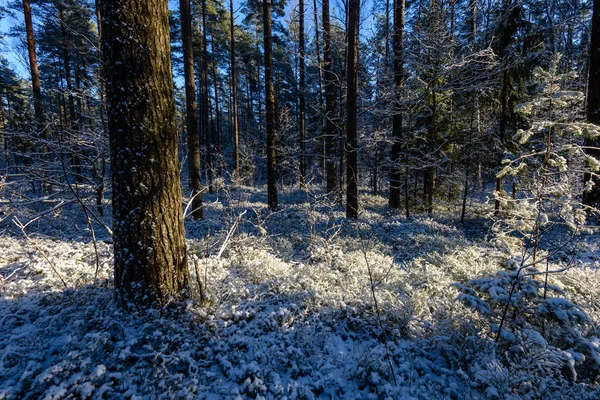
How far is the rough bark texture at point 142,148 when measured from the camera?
270 cm

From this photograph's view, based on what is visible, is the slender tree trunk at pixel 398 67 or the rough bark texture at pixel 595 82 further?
the slender tree trunk at pixel 398 67

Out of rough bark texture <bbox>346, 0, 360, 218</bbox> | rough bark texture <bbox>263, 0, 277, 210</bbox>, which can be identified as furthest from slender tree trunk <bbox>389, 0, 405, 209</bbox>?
rough bark texture <bbox>263, 0, 277, 210</bbox>

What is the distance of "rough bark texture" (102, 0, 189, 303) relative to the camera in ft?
8.85

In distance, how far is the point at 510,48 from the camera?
9.87 metres

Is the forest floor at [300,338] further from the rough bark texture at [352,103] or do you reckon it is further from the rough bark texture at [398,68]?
the rough bark texture at [398,68]

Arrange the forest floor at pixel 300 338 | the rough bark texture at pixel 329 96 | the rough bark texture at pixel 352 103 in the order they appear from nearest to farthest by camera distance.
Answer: the forest floor at pixel 300 338, the rough bark texture at pixel 352 103, the rough bark texture at pixel 329 96

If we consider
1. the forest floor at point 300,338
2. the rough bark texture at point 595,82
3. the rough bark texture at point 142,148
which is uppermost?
the rough bark texture at point 595,82

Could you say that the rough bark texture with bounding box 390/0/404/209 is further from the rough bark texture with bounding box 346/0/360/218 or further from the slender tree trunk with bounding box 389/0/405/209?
the rough bark texture with bounding box 346/0/360/218

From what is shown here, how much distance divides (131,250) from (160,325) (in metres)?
0.90

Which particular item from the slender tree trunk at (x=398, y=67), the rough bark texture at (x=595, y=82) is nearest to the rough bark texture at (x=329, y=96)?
the slender tree trunk at (x=398, y=67)

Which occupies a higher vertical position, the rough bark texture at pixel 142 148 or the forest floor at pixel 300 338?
the rough bark texture at pixel 142 148

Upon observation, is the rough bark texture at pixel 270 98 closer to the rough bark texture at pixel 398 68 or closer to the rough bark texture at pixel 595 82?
the rough bark texture at pixel 398 68

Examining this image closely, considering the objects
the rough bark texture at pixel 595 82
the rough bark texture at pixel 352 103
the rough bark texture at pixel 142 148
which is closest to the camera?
the rough bark texture at pixel 142 148

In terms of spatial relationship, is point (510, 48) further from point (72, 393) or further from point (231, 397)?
point (72, 393)
